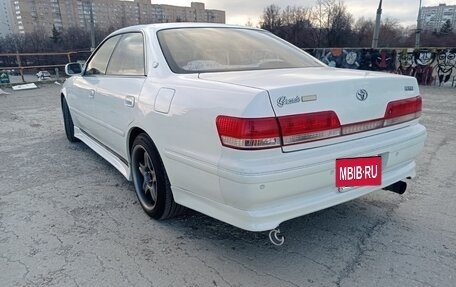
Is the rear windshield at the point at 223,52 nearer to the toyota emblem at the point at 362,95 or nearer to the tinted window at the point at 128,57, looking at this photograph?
the tinted window at the point at 128,57

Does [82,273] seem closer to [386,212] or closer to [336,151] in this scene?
[336,151]

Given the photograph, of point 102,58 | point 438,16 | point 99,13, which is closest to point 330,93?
point 102,58

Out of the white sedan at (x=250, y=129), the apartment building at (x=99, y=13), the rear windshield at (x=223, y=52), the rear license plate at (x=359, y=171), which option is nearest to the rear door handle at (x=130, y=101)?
the white sedan at (x=250, y=129)

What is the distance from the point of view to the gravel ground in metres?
2.16

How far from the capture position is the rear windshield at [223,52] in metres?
2.76

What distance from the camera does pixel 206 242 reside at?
2.55 metres

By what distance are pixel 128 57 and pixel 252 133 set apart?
1998 mm

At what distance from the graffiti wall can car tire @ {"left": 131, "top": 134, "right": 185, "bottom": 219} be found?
1373 centimetres

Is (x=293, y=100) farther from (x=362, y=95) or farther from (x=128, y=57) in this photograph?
(x=128, y=57)

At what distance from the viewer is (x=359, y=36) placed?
47062 mm

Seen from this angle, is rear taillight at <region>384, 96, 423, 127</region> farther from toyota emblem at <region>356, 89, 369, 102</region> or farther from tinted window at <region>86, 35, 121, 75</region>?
tinted window at <region>86, 35, 121, 75</region>

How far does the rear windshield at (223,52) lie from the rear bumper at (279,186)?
1.04m

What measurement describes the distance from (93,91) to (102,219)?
1.55 meters

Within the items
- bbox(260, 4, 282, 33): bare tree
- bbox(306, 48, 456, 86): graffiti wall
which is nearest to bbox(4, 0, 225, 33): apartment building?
bbox(260, 4, 282, 33): bare tree
